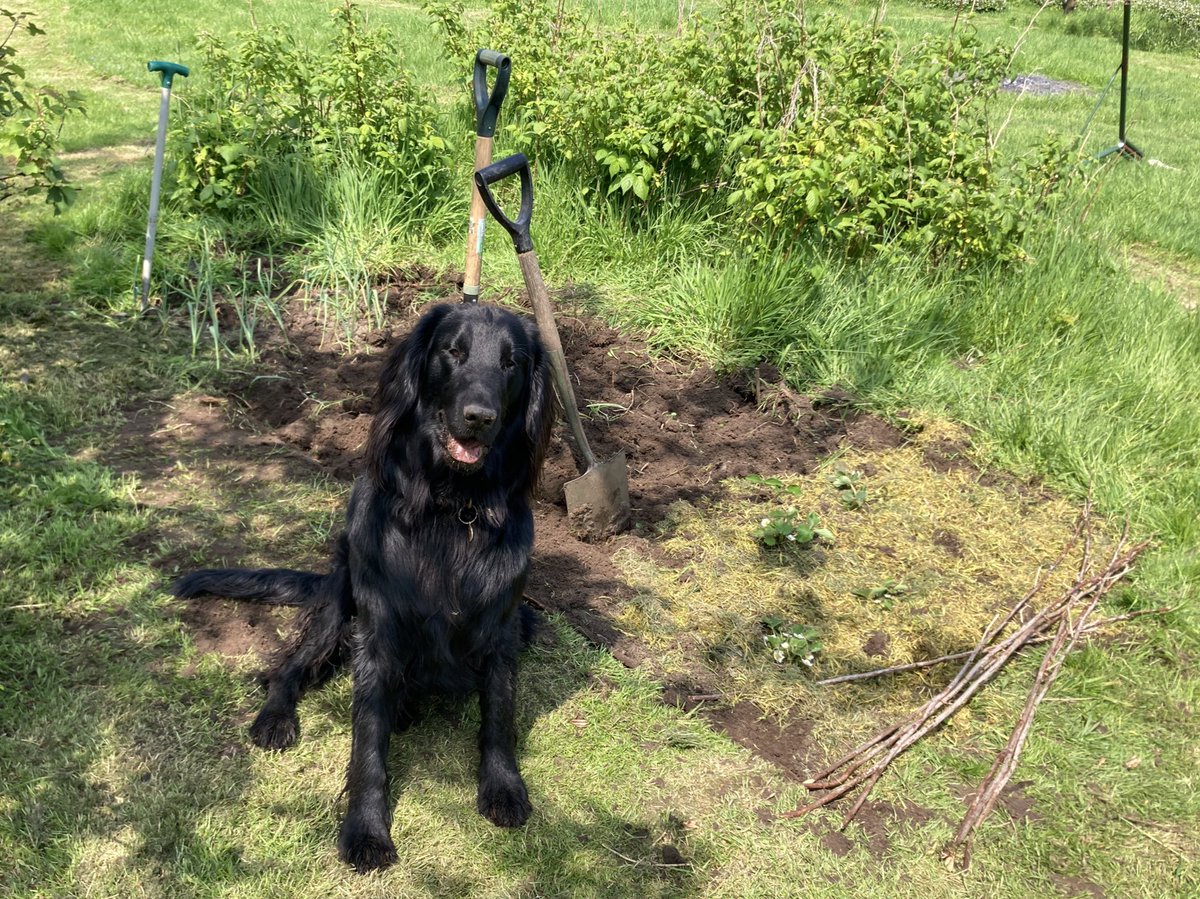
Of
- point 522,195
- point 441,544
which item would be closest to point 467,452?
point 441,544

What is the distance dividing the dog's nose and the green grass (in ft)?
3.75

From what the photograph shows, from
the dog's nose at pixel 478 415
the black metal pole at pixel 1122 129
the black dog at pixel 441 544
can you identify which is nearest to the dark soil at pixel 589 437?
the black dog at pixel 441 544

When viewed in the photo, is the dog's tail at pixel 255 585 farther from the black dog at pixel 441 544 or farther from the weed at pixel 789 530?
the weed at pixel 789 530

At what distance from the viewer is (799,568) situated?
395 centimetres

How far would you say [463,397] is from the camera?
2.53 meters

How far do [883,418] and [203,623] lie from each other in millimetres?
3483

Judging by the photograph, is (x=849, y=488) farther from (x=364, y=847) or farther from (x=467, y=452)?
(x=364, y=847)

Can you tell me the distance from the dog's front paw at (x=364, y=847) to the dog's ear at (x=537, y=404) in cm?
109

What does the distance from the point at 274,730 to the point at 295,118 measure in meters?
4.36

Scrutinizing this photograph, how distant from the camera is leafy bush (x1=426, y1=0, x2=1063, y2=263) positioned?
514 centimetres

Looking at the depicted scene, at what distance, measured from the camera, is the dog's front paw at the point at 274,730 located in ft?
9.15

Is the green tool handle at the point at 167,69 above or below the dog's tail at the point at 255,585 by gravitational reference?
above

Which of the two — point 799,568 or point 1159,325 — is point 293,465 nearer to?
point 799,568

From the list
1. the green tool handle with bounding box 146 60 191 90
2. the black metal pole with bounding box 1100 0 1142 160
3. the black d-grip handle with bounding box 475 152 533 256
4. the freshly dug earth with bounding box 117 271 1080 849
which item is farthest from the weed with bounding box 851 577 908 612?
the black metal pole with bounding box 1100 0 1142 160
